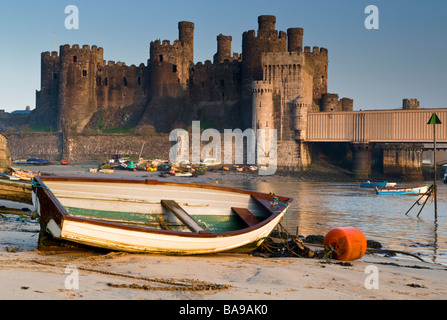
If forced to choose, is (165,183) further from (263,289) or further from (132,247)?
(263,289)

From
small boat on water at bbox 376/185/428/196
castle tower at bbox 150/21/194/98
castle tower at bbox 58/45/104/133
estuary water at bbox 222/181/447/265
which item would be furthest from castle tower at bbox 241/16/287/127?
estuary water at bbox 222/181/447/265

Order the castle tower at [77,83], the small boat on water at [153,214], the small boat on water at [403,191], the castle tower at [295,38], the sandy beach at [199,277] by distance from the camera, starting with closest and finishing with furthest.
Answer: the sandy beach at [199,277], the small boat on water at [153,214], the small boat on water at [403,191], the castle tower at [295,38], the castle tower at [77,83]

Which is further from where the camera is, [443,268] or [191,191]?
[191,191]

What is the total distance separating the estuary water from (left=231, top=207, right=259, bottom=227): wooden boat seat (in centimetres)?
146

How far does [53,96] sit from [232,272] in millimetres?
70318

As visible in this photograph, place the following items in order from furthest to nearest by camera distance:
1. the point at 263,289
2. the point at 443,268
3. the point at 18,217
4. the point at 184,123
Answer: the point at 184,123 < the point at 18,217 < the point at 443,268 < the point at 263,289

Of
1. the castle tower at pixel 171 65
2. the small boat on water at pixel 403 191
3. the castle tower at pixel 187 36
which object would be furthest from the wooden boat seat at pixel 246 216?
the castle tower at pixel 187 36

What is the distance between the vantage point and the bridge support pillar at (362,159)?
177 ft

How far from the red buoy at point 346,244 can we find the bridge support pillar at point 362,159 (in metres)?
43.0

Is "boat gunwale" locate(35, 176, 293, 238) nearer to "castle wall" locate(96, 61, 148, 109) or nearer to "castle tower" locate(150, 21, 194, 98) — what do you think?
"castle tower" locate(150, 21, 194, 98)

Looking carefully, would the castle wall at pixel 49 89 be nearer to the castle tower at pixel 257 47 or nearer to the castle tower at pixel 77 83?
the castle tower at pixel 77 83

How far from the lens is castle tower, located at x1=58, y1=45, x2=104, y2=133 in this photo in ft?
224
